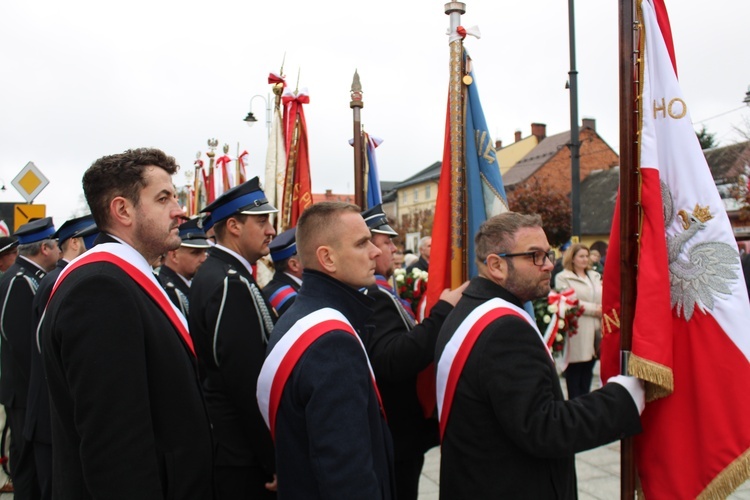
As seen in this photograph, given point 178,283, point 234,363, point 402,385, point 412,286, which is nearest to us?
point 234,363

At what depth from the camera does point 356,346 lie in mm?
2211

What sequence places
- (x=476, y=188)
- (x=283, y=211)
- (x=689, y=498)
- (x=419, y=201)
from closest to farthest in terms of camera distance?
(x=689, y=498)
(x=476, y=188)
(x=283, y=211)
(x=419, y=201)

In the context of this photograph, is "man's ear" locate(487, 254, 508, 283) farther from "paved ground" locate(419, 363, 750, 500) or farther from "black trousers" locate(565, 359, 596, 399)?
"black trousers" locate(565, 359, 596, 399)

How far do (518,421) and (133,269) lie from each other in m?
1.54

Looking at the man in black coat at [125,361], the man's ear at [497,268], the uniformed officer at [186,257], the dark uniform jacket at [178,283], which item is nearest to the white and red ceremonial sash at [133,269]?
the man in black coat at [125,361]

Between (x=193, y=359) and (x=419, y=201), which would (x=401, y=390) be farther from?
(x=419, y=201)

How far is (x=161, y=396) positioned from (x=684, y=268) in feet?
7.35

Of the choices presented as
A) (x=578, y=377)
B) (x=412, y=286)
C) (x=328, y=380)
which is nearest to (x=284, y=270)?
(x=412, y=286)

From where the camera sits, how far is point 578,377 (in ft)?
23.7

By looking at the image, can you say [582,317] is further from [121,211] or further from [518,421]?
[121,211]

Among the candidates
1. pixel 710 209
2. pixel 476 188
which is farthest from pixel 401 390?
pixel 710 209

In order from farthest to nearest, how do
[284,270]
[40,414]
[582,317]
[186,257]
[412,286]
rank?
[582,317]
[412,286]
[186,257]
[284,270]
[40,414]

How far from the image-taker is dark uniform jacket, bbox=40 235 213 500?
6.35 ft

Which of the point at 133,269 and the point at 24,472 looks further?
the point at 24,472
